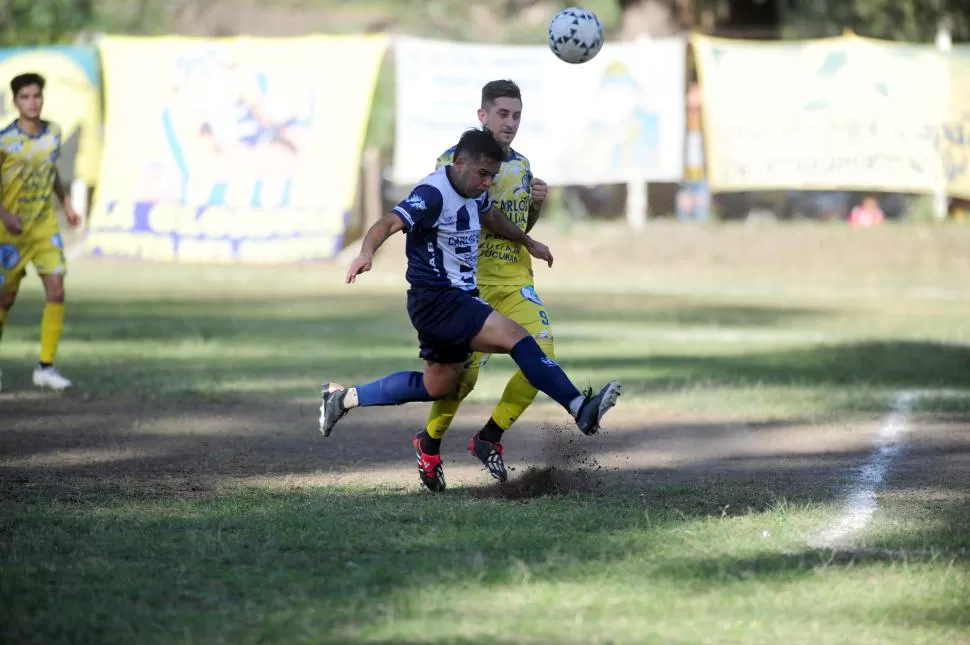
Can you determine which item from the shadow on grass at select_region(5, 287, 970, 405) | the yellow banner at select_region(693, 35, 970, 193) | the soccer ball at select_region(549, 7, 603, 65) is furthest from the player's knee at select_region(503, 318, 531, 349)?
the yellow banner at select_region(693, 35, 970, 193)

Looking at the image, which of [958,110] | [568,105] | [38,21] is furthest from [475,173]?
[38,21]

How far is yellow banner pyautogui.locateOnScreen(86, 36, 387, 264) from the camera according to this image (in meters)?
24.5

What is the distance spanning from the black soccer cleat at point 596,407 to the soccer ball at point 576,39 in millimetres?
3261

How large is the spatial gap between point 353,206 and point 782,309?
8153 millimetres

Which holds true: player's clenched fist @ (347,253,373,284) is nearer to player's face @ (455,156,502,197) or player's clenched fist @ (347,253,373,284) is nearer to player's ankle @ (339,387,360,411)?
player's face @ (455,156,502,197)

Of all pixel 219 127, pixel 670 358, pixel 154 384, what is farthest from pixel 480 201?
pixel 219 127

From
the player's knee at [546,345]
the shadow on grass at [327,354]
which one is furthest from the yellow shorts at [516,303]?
the shadow on grass at [327,354]

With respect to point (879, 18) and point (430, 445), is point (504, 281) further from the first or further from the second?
point (879, 18)

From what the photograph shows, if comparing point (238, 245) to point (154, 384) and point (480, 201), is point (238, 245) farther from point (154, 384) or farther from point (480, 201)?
point (480, 201)

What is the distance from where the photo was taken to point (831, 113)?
23875mm

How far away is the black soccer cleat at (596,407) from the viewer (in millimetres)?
6961

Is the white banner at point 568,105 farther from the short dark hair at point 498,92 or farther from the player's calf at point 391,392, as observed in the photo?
the player's calf at point 391,392

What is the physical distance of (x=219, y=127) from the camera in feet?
82.1

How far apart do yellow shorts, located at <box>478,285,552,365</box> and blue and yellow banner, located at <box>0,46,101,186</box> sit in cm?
1843
